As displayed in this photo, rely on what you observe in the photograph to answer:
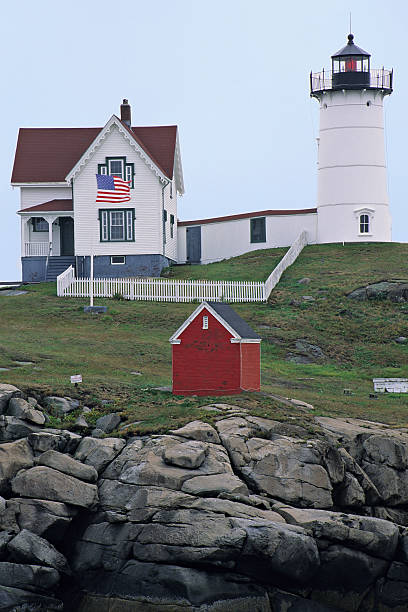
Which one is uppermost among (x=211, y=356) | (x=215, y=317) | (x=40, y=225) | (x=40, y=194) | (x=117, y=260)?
(x=40, y=194)

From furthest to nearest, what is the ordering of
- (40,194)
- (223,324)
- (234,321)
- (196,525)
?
(40,194) → (234,321) → (223,324) → (196,525)

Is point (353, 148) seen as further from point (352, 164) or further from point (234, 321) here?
point (234, 321)

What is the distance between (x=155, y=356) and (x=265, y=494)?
1349 centimetres

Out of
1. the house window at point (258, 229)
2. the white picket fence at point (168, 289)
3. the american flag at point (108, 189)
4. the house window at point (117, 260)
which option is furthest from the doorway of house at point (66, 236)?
the house window at point (258, 229)

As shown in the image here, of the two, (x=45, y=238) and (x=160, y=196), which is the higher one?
(x=160, y=196)

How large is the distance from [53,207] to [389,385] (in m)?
26.0

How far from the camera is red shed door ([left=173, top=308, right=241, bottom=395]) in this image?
106 ft

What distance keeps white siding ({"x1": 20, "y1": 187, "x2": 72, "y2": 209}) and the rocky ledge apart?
102 feet

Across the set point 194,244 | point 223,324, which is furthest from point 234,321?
point 194,244

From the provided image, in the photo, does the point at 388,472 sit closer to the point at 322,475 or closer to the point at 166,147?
the point at 322,475

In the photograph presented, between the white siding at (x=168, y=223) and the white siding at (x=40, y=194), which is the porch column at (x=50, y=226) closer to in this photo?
the white siding at (x=40, y=194)

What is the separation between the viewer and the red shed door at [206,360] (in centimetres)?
3241

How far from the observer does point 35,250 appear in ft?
185

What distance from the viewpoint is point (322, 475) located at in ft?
87.1
